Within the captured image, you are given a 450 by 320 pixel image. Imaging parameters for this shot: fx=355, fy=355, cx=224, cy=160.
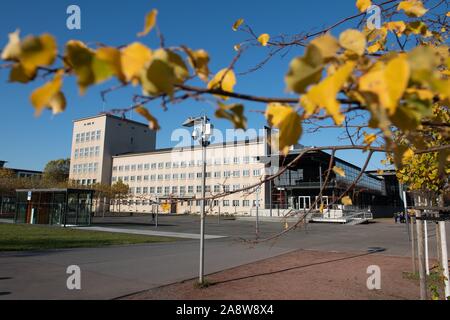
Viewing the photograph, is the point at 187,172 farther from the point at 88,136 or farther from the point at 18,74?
the point at 18,74

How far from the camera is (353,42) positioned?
1.07 m

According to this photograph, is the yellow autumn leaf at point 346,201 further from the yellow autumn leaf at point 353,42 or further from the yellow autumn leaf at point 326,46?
the yellow autumn leaf at point 326,46

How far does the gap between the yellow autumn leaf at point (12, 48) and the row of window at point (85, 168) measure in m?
89.7

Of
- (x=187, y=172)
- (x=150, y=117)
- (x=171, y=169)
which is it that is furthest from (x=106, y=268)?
(x=171, y=169)

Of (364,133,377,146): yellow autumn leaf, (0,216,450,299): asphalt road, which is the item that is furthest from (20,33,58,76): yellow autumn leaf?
(0,216,450,299): asphalt road

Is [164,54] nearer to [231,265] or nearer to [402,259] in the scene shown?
[231,265]

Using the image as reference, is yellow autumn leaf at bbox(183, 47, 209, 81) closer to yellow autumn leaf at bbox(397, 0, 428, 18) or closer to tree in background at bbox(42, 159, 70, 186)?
yellow autumn leaf at bbox(397, 0, 428, 18)

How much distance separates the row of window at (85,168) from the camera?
281 ft

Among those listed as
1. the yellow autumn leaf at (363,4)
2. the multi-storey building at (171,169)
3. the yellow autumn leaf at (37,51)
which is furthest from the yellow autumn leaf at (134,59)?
the multi-storey building at (171,169)

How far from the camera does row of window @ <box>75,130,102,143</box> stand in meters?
84.3

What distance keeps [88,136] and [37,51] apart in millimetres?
91579
